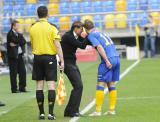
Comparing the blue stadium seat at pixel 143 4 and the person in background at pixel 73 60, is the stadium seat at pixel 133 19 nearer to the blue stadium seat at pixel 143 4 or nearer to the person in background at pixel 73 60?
the blue stadium seat at pixel 143 4

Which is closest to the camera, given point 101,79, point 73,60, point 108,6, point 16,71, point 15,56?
point 101,79

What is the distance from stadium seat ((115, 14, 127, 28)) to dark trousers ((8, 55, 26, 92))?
16.9m

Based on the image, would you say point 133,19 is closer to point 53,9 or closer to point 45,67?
point 53,9

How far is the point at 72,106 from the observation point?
11.4 meters

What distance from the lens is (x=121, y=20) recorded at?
33.7 meters

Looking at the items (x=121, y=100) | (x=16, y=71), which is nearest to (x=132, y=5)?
(x=16, y=71)

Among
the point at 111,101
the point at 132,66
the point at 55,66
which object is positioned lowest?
the point at 132,66

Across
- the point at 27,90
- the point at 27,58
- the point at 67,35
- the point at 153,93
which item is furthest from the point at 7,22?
the point at 67,35

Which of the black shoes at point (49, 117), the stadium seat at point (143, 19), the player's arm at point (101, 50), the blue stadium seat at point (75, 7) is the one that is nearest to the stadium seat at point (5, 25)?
the blue stadium seat at point (75, 7)

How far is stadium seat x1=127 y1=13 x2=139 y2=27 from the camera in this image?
3334cm

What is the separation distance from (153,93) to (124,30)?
19.1 m

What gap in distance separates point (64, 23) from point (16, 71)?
55.2ft

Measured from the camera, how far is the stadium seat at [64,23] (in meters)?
33.8

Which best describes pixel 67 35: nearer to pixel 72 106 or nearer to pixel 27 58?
pixel 72 106
